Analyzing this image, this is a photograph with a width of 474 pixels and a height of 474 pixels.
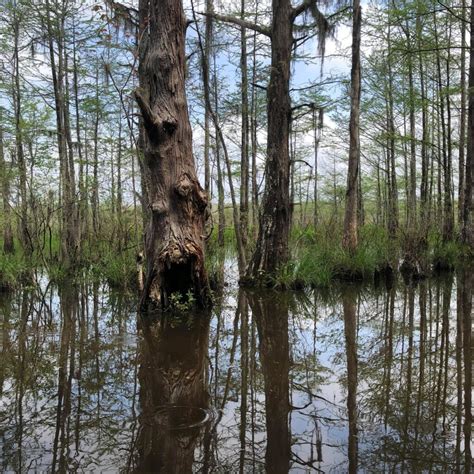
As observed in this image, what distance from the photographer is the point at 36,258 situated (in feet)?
29.2

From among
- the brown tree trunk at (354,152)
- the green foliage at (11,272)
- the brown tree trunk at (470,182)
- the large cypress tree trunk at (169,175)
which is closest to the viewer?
the large cypress tree trunk at (169,175)

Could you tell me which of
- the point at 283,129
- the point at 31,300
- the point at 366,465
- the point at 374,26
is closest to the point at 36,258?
the point at 31,300

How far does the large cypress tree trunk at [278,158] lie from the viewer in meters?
8.27

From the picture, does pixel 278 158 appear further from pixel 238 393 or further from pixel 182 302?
pixel 238 393

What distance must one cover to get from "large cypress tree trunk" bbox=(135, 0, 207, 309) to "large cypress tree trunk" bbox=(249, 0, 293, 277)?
7.88 feet

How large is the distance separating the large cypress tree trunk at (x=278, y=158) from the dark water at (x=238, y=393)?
270cm

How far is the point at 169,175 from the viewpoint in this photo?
5953 millimetres

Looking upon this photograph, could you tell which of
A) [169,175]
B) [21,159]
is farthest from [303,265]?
[21,159]

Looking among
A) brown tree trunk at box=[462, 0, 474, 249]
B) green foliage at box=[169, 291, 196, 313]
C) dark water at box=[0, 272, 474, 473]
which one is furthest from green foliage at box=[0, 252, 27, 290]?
brown tree trunk at box=[462, 0, 474, 249]

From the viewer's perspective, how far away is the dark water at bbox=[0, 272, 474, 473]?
84.0 inches

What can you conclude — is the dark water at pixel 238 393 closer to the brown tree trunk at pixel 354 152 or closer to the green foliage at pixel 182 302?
the green foliage at pixel 182 302

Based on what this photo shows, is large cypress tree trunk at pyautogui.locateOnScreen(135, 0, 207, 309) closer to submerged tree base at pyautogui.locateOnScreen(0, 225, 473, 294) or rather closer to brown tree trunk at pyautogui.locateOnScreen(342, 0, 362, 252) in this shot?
submerged tree base at pyautogui.locateOnScreen(0, 225, 473, 294)

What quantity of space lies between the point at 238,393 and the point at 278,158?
6028mm

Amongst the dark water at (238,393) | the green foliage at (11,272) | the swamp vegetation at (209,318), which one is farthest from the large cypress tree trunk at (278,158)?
the green foliage at (11,272)
